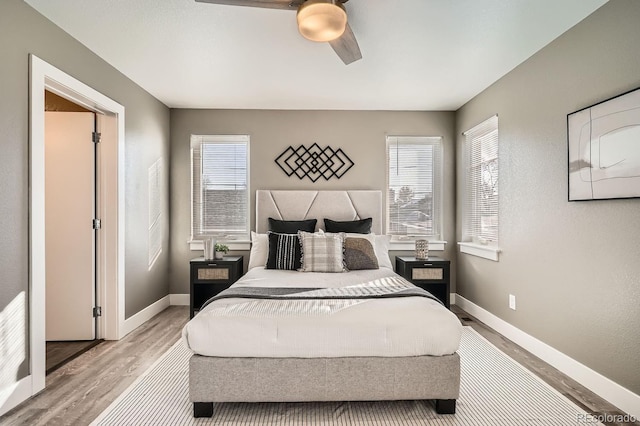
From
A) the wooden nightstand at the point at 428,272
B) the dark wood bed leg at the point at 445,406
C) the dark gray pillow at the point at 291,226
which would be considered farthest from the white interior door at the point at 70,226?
the wooden nightstand at the point at 428,272

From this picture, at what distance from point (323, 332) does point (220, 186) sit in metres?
3.31

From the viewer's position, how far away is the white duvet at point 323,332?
7.45 ft

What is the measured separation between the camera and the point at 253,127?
510cm

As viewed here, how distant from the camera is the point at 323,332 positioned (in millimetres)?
2283

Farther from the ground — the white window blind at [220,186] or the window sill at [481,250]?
the white window blind at [220,186]

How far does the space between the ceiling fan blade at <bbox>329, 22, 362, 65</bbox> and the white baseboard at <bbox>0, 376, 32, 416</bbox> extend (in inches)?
116

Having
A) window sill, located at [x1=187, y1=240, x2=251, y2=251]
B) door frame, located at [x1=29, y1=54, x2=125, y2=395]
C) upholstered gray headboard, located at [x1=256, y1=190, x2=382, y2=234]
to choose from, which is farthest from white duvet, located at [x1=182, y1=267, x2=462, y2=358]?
window sill, located at [x1=187, y1=240, x2=251, y2=251]

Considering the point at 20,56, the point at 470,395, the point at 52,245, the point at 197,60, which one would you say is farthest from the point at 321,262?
the point at 20,56

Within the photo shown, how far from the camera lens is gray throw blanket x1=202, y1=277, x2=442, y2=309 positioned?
2643 millimetres

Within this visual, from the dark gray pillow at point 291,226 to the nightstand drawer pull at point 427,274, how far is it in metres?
1.31

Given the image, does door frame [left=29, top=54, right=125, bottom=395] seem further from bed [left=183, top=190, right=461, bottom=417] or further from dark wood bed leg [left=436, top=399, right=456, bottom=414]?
dark wood bed leg [left=436, top=399, right=456, bottom=414]

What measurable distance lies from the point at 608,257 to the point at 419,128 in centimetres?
303

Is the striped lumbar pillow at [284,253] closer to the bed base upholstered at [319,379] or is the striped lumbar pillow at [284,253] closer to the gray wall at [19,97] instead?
the bed base upholstered at [319,379]

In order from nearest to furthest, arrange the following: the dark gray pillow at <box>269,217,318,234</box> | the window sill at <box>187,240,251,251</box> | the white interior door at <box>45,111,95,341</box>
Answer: the white interior door at <box>45,111,95,341</box>, the dark gray pillow at <box>269,217,318,234</box>, the window sill at <box>187,240,251,251</box>
